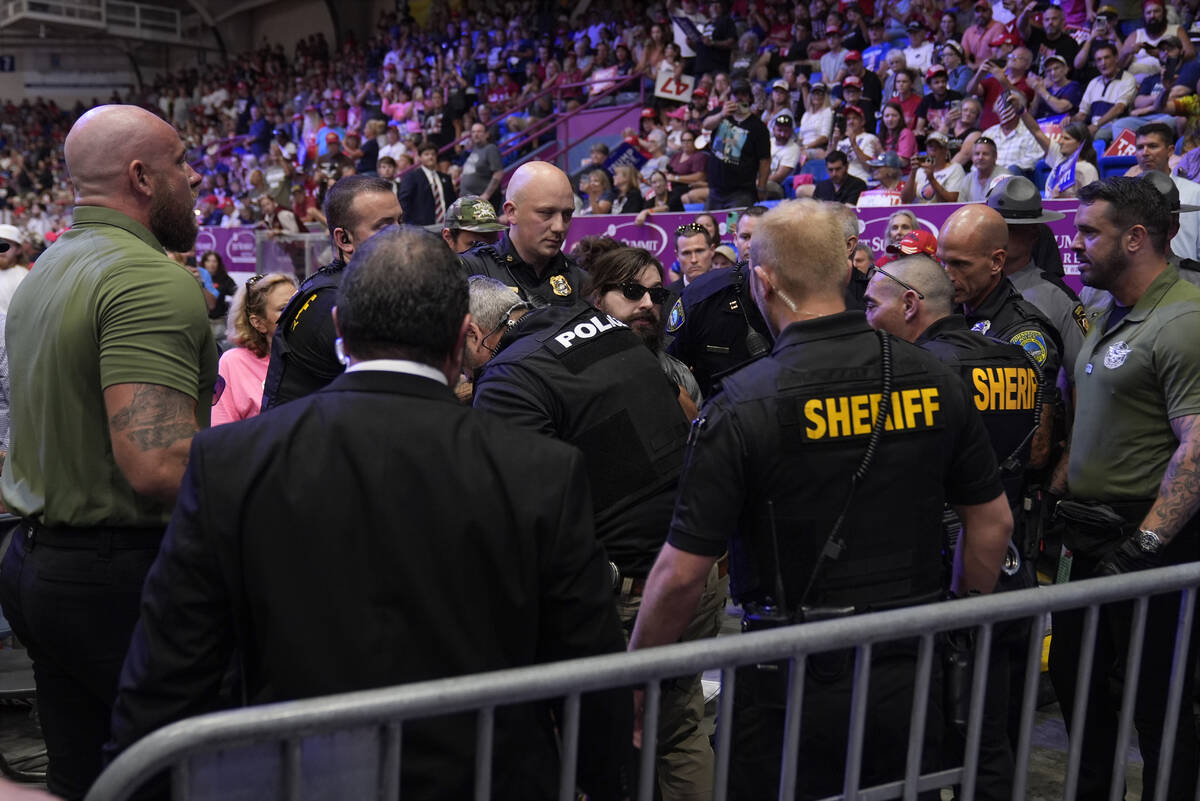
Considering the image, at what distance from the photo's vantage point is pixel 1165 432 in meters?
3.19

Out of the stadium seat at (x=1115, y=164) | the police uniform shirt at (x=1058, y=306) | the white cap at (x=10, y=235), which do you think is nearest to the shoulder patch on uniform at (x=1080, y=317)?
the police uniform shirt at (x=1058, y=306)

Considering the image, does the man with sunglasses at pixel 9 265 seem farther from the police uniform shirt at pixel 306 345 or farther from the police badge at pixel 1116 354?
the police badge at pixel 1116 354

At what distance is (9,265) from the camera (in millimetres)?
6305

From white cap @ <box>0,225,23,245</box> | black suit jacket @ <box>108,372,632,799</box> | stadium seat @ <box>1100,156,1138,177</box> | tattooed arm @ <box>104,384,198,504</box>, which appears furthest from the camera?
stadium seat @ <box>1100,156,1138,177</box>

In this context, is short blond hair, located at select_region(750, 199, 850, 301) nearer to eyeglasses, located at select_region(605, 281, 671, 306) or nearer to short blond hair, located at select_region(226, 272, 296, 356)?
eyeglasses, located at select_region(605, 281, 671, 306)

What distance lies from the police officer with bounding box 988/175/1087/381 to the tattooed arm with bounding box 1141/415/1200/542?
124 cm

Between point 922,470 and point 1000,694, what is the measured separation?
35.5 inches

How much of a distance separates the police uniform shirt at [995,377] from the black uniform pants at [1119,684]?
52 cm

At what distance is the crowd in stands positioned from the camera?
9758mm

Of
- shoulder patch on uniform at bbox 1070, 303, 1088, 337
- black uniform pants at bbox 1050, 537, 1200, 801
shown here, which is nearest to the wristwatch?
black uniform pants at bbox 1050, 537, 1200, 801

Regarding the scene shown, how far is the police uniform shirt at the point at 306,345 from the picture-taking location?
3.36 metres

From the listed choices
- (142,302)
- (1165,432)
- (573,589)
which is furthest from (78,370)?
(1165,432)

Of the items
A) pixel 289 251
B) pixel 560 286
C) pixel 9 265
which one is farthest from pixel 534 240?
pixel 289 251

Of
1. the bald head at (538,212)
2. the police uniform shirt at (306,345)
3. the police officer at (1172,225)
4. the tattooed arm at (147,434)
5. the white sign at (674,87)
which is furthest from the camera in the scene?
the white sign at (674,87)
